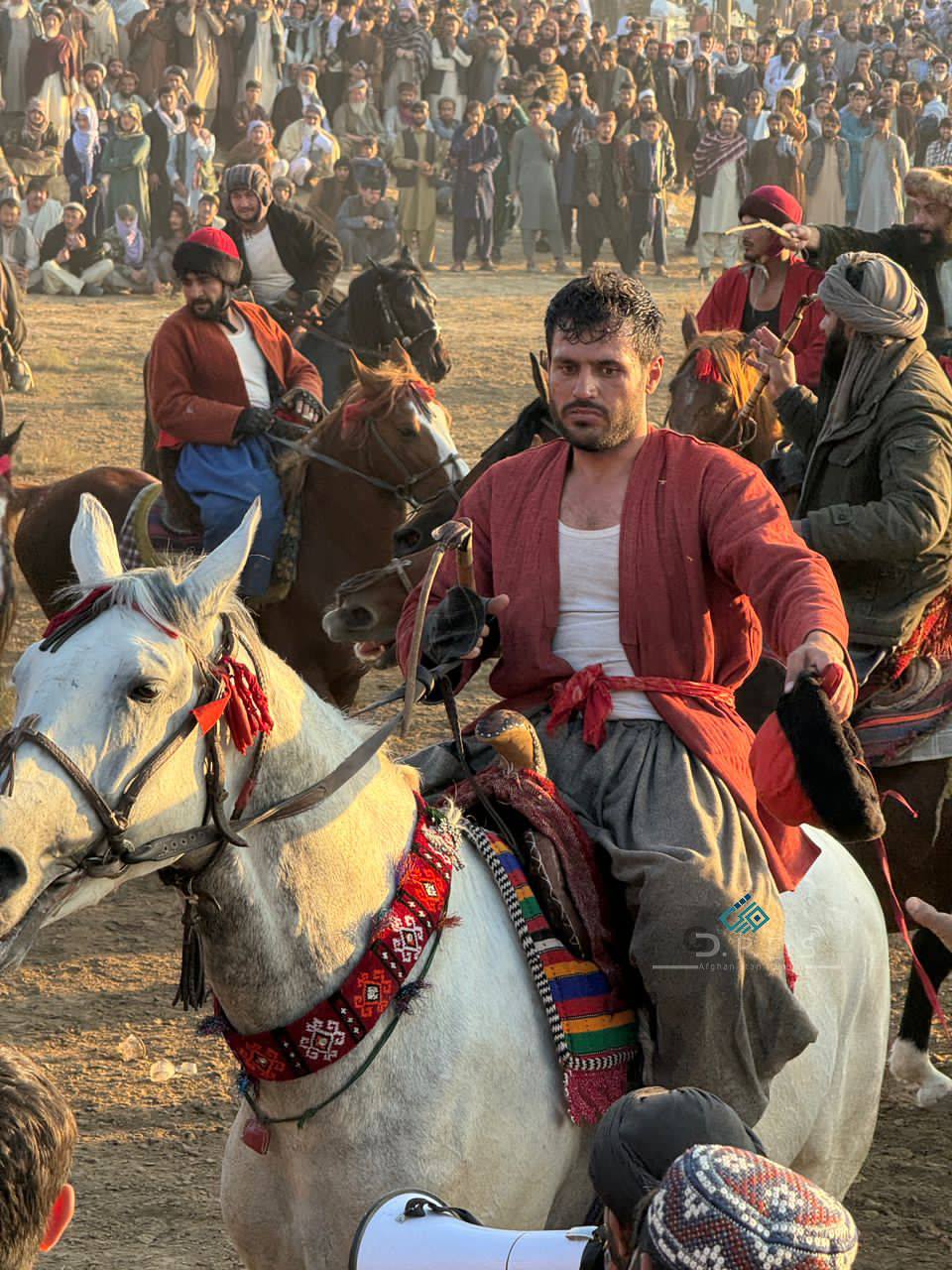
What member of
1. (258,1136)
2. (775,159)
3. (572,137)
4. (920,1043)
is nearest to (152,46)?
(572,137)

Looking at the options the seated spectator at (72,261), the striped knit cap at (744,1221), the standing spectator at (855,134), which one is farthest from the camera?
the standing spectator at (855,134)

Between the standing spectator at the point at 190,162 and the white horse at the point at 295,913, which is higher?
the white horse at the point at 295,913

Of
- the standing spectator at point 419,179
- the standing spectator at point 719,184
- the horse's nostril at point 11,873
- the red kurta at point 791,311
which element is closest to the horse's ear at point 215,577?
the horse's nostril at point 11,873

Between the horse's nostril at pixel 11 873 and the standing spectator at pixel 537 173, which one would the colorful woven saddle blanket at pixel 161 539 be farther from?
the standing spectator at pixel 537 173

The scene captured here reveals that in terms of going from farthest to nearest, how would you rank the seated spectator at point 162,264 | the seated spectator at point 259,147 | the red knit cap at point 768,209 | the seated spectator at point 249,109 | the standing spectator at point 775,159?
the seated spectator at point 249,109 → the standing spectator at point 775,159 → the seated spectator at point 162,264 → the seated spectator at point 259,147 → the red knit cap at point 768,209

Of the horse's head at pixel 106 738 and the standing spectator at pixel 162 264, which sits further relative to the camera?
the standing spectator at pixel 162 264

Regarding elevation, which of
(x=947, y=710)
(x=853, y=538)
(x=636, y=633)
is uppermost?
(x=636, y=633)

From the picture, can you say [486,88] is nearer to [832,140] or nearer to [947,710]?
[832,140]

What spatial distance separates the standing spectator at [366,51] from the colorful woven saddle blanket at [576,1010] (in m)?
23.2

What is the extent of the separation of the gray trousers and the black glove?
5.03 metres

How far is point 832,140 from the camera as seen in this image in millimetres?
23312

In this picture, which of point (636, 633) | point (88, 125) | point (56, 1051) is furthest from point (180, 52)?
point (636, 633)

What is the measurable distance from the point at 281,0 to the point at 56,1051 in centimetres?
2323

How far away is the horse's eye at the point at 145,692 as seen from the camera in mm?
2850
